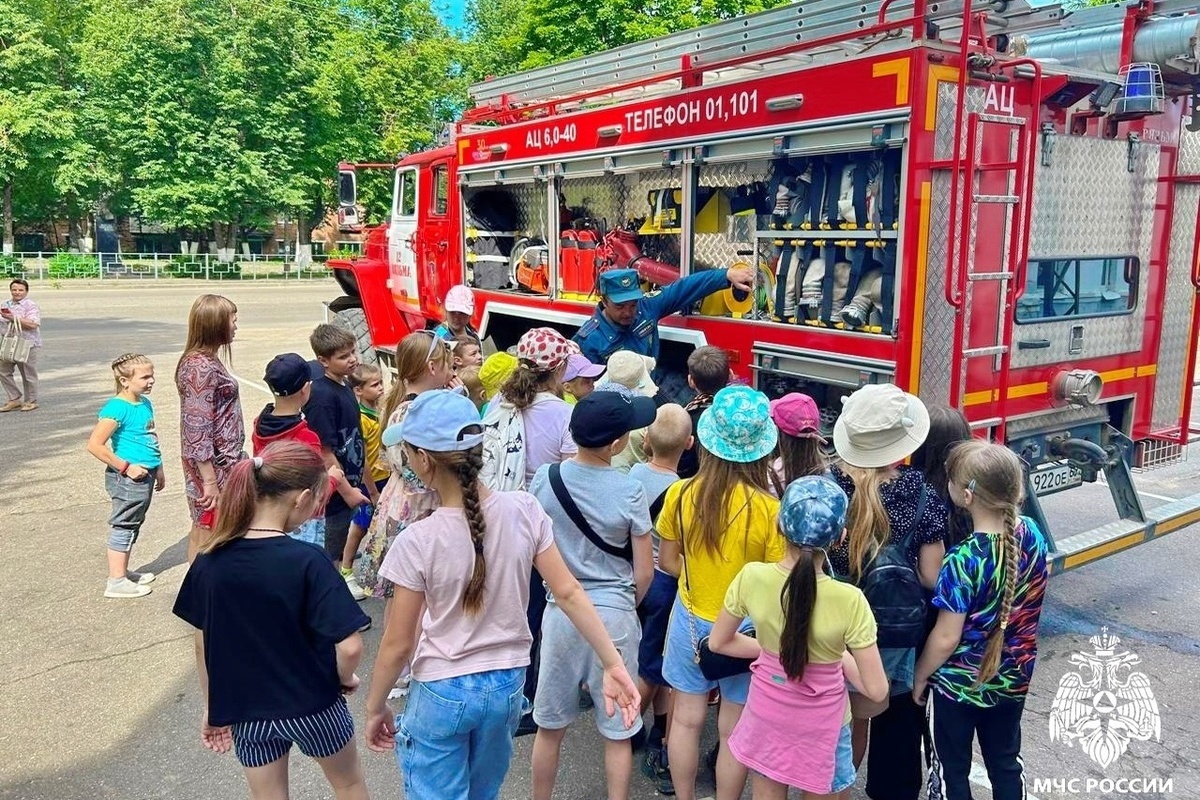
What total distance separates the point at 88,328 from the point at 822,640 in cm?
1916

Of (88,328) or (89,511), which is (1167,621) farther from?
(88,328)

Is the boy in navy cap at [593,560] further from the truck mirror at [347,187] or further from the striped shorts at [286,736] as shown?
the truck mirror at [347,187]

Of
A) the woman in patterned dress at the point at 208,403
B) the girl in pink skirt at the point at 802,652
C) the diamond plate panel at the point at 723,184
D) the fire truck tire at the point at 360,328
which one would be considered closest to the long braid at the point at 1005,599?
the girl in pink skirt at the point at 802,652

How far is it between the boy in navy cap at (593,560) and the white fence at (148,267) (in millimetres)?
33207

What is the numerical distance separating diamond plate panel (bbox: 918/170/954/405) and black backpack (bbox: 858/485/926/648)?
5.61ft

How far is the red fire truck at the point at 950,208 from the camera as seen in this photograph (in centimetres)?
410

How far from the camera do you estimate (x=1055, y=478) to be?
4.88 m

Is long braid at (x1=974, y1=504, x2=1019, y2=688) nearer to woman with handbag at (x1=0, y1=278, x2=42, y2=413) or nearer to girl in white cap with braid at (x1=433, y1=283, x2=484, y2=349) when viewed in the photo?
girl in white cap with braid at (x1=433, y1=283, x2=484, y2=349)

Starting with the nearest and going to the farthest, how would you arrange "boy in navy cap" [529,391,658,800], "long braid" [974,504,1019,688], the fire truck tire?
1. "long braid" [974,504,1019,688]
2. "boy in navy cap" [529,391,658,800]
3. the fire truck tire

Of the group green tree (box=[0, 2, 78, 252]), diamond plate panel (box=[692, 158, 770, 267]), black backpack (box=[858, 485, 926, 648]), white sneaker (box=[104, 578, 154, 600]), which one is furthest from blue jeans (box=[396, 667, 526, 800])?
green tree (box=[0, 2, 78, 252])

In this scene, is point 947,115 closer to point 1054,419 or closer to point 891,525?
point 1054,419

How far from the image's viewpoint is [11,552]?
18.4 feet

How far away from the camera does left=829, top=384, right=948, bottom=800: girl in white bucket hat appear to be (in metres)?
2.73

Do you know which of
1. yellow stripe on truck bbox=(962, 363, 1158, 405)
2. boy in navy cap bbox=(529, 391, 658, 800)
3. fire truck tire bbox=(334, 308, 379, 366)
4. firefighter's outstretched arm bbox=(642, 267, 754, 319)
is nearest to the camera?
boy in navy cap bbox=(529, 391, 658, 800)
